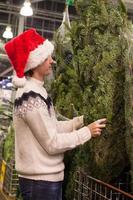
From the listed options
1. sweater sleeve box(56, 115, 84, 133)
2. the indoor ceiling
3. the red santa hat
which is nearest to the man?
the red santa hat

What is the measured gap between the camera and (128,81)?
225cm

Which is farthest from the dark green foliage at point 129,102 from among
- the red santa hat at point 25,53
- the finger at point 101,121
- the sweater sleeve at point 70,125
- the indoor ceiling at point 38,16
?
the indoor ceiling at point 38,16

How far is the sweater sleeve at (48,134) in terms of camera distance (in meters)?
2.21

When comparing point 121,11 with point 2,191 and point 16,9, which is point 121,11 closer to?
point 2,191

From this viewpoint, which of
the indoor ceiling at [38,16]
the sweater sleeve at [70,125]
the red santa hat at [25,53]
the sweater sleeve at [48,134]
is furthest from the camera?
the indoor ceiling at [38,16]

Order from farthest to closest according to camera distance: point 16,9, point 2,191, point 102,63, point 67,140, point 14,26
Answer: point 14,26, point 16,9, point 2,191, point 102,63, point 67,140

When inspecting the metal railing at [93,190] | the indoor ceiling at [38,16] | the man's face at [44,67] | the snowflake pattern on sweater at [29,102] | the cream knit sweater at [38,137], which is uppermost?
the indoor ceiling at [38,16]

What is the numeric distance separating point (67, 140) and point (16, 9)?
8828 mm

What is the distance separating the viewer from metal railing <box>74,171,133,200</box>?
2235 mm

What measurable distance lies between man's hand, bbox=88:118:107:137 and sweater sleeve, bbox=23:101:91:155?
3cm

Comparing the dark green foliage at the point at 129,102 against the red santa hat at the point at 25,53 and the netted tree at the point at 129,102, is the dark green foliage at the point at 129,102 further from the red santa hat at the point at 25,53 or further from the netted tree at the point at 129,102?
the red santa hat at the point at 25,53

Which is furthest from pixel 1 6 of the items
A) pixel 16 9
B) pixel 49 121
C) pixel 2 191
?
pixel 49 121

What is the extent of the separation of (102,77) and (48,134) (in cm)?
47

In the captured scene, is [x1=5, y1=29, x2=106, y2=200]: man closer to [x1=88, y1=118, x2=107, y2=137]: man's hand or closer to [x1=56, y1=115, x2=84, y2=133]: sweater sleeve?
[x1=88, y1=118, x2=107, y2=137]: man's hand
